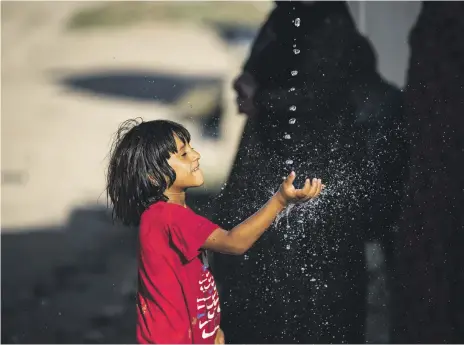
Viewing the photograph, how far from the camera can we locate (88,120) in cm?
285

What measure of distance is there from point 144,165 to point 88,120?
1.05m

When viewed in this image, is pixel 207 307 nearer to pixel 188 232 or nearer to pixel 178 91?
pixel 188 232

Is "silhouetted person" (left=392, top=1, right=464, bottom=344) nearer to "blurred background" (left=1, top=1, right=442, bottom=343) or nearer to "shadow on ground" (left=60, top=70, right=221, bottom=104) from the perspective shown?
"blurred background" (left=1, top=1, right=442, bottom=343)

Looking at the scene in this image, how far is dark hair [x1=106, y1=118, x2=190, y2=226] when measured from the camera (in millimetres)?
1875

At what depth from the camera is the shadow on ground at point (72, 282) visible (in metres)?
2.87

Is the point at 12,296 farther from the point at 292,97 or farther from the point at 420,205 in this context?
the point at 420,205

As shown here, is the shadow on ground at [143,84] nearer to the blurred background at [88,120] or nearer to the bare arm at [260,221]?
the blurred background at [88,120]

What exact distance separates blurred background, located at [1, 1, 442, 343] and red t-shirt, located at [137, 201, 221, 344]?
3.18 ft

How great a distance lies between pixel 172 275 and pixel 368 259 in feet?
3.65

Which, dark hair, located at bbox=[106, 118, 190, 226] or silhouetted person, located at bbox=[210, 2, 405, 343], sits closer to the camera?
dark hair, located at bbox=[106, 118, 190, 226]

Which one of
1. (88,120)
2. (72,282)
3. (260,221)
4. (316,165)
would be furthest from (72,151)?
(260,221)

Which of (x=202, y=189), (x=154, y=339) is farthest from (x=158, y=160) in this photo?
(x=202, y=189)

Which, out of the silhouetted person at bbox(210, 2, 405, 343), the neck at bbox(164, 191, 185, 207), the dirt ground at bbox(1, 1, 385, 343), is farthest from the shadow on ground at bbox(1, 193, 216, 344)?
the neck at bbox(164, 191, 185, 207)

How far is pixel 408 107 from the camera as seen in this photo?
2688mm
